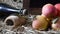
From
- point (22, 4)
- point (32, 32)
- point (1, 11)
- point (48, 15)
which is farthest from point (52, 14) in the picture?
point (22, 4)

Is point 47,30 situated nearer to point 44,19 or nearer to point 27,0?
point 44,19

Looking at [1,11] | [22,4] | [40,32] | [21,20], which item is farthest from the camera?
[22,4]

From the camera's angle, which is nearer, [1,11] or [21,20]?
[21,20]

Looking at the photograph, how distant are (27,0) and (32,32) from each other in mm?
995

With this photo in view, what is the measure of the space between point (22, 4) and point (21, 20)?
86 centimetres

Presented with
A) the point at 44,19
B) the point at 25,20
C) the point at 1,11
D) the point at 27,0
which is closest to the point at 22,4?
the point at 27,0

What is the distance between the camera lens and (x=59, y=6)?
30.4 inches

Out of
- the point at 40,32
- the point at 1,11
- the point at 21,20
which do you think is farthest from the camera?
the point at 1,11

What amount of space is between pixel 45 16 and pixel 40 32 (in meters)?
0.10

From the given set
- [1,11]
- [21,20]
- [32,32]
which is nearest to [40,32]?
[32,32]

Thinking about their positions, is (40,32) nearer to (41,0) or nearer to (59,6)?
(59,6)

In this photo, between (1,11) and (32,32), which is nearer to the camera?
(32,32)

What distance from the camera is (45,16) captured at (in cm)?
73

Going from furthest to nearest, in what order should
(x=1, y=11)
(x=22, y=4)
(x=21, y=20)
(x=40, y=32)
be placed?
(x=22, y=4) → (x=1, y=11) → (x=21, y=20) → (x=40, y=32)
